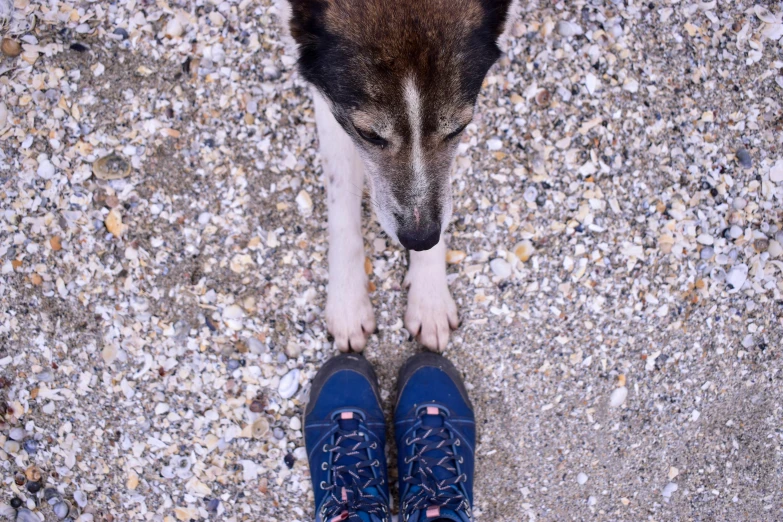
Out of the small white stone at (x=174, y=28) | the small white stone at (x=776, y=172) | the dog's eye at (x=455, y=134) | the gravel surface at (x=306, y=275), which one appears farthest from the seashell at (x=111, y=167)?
the small white stone at (x=776, y=172)

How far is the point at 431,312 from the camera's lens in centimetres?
314

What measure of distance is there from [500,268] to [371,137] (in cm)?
130

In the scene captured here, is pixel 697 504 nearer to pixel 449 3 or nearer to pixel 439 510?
pixel 439 510

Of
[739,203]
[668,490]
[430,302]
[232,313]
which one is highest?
[739,203]

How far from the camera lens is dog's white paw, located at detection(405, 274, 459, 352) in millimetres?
3111

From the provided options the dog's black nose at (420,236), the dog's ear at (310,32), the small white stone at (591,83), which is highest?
the dog's ear at (310,32)

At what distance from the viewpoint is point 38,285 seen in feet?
10.5

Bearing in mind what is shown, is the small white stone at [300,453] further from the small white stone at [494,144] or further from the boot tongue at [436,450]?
the small white stone at [494,144]

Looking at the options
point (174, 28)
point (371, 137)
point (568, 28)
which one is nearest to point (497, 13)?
point (371, 137)

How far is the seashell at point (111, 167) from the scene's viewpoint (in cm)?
327

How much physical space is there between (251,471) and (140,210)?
1624 millimetres

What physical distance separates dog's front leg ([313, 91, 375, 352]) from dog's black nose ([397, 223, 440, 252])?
0.53m

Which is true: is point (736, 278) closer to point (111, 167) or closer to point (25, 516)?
point (111, 167)

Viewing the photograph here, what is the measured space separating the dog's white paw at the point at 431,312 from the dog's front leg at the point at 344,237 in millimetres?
240
